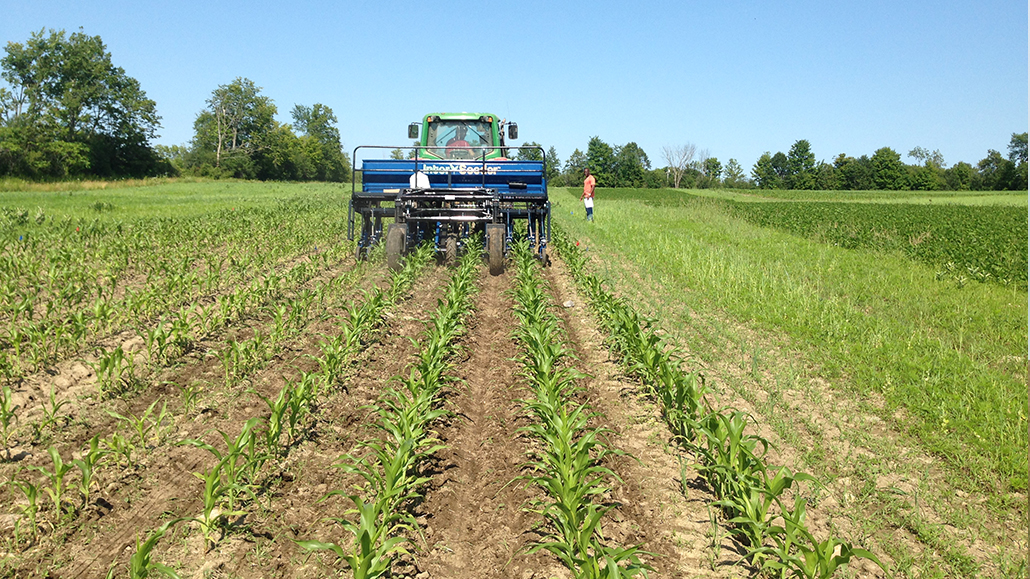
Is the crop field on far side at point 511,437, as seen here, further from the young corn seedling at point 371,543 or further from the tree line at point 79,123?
the tree line at point 79,123

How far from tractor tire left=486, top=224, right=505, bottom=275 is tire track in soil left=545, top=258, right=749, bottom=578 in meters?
4.95

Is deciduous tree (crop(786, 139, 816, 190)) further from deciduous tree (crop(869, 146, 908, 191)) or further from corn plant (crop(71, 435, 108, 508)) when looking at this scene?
corn plant (crop(71, 435, 108, 508))

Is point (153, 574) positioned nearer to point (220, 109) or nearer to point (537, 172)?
point (537, 172)

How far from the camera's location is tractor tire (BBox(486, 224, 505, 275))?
10.5m

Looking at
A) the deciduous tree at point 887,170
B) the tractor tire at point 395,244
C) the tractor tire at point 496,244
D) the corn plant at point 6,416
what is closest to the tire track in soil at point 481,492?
the corn plant at point 6,416

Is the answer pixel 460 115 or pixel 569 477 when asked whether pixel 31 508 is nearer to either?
pixel 569 477

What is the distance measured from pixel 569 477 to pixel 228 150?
7432 centimetres

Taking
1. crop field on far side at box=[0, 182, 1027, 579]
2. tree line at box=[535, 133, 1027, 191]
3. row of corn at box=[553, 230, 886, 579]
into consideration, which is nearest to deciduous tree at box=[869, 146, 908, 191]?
tree line at box=[535, 133, 1027, 191]

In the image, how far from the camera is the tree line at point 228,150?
143 feet

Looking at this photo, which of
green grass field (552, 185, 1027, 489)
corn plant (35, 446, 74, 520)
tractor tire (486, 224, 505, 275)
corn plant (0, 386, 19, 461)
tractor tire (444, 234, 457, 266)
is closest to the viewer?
corn plant (35, 446, 74, 520)

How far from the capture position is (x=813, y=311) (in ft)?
26.2

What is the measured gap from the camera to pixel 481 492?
380 cm

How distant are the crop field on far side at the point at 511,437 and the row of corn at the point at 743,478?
0.02 metres

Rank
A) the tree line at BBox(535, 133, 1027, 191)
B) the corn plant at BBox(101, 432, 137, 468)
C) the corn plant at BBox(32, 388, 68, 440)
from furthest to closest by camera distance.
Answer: the tree line at BBox(535, 133, 1027, 191) → the corn plant at BBox(32, 388, 68, 440) → the corn plant at BBox(101, 432, 137, 468)
